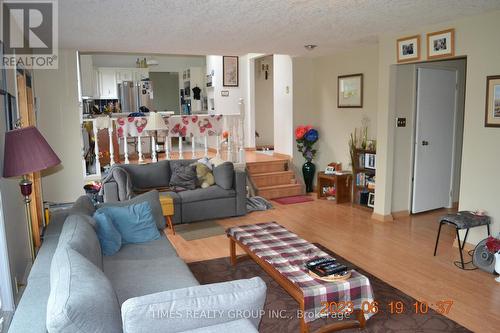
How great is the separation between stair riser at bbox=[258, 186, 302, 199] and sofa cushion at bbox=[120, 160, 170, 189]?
5.87ft

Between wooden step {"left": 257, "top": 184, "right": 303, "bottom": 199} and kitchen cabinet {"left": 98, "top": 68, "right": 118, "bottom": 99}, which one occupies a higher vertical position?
kitchen cabinet {"left": 98, "top": 68, "right": 118, "bottom": 99}

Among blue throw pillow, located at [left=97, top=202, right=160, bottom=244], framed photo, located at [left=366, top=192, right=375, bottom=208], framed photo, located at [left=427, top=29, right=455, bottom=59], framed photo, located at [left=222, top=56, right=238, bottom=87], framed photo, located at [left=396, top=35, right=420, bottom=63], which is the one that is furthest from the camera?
framed photo, located at [left=222, top=56, right=238, bottom=87]

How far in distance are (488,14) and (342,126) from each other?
10.3ft

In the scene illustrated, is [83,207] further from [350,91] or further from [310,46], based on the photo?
[350,91]

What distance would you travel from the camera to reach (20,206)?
330 cm

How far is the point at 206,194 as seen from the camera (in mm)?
5652

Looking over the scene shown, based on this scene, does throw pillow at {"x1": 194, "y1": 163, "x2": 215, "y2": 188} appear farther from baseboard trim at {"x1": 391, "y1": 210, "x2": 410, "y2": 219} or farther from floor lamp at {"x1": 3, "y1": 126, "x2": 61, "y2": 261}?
floor lamp at {"x1": 3, "y1": 126, "x2": 61, "y2": 261}

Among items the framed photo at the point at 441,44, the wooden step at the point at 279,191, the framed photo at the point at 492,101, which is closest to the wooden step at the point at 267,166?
the wooden step at the point at 279,191

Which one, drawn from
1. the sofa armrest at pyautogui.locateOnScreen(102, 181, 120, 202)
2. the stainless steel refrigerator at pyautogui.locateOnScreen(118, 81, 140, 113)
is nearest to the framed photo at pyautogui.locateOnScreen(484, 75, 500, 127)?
the sofa armrest at pyautogui.locateOnScreen(102, 181, 120, 202)

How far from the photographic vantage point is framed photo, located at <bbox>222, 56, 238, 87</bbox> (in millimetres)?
8789

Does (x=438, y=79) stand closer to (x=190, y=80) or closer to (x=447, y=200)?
(x=447, y=200)

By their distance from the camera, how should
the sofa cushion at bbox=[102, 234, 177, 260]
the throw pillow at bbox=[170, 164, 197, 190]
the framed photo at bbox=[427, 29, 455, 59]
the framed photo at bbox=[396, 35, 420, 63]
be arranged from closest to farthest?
1. the sofa cushion at bbox=[102, 234, 177, 260]
2. the framed photo at bbox=[427, 29, 455, 59]
3. the framed photo at bbox=[396, 35, 420, 63]
4. the throw pillow at bbox=[170, 164, 197, 190]

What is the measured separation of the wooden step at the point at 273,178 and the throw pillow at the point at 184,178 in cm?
152

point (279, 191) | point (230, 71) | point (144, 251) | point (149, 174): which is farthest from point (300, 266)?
point (230, 71)
